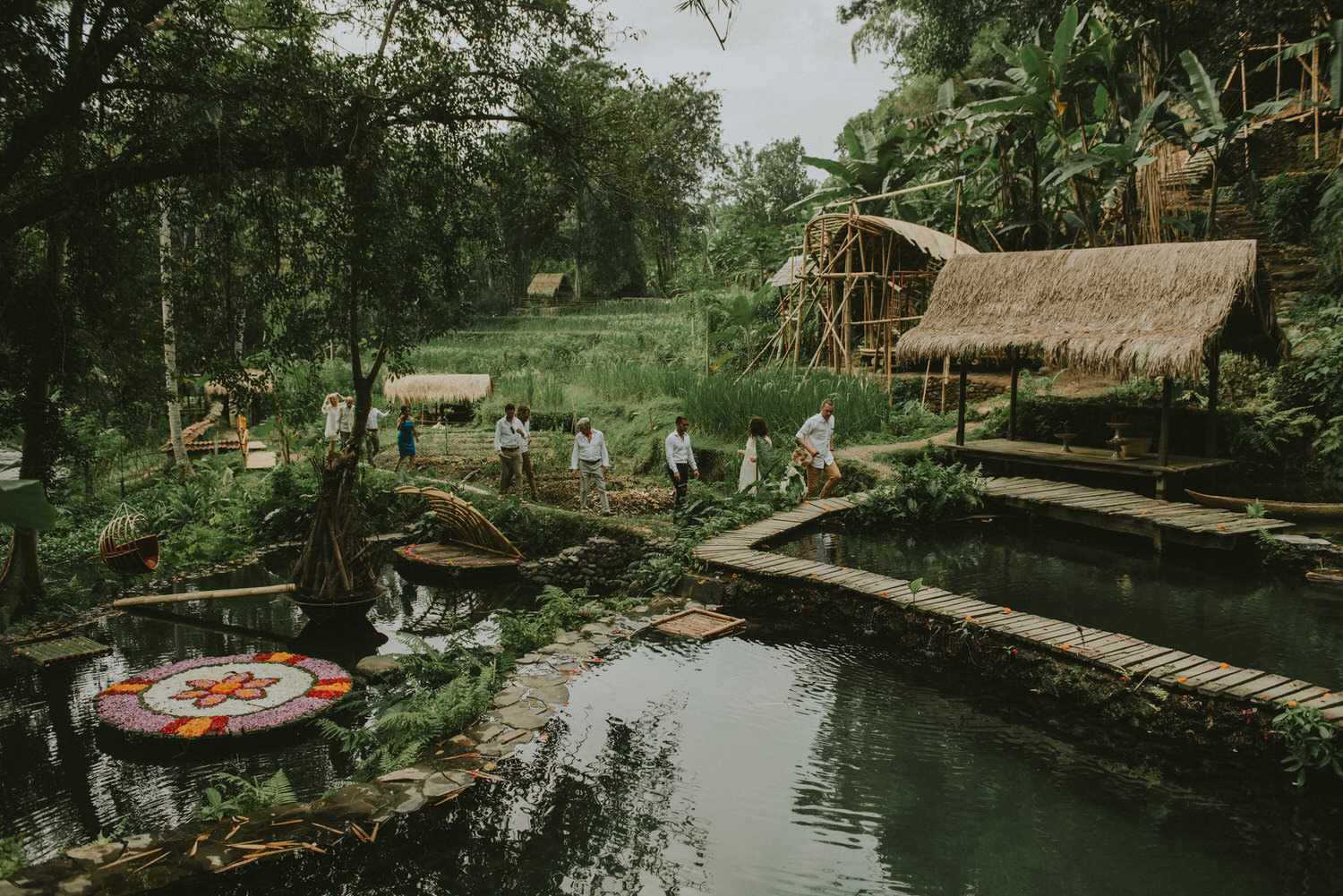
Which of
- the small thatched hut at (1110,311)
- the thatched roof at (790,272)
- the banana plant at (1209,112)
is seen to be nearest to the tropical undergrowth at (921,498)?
the small thatched hut at (1110,311)

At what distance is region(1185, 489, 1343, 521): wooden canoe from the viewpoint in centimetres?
855

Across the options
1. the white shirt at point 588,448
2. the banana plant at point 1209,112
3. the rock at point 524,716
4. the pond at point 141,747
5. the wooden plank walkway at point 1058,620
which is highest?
the banana plant at point 1209,112

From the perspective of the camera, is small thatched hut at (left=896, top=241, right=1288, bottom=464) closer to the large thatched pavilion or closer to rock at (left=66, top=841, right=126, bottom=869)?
the large thatched pavilion

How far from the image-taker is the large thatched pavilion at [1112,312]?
8.87 m

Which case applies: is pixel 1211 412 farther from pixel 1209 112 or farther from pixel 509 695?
→ pixel 509 695

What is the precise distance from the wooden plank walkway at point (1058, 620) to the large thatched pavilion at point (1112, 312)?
1.66 m

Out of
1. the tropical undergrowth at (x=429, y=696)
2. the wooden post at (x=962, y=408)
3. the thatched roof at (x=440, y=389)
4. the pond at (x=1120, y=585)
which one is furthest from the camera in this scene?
the thatched roof at (x=440, y=389)

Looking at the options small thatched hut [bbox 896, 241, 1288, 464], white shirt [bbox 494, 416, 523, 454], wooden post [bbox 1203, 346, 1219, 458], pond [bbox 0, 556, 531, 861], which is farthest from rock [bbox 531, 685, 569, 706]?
wooden post [bbox 1203, 346, 1219, 458]

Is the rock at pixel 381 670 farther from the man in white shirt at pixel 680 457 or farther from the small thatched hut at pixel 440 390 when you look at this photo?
the small thatched hut at pixel 440 390

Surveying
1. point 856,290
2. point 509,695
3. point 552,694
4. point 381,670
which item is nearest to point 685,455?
point 381,670

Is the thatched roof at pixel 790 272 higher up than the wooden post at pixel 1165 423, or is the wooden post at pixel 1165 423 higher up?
the thatched roof at pixel 790 272

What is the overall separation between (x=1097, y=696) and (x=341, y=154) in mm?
6792

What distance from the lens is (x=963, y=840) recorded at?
404cm

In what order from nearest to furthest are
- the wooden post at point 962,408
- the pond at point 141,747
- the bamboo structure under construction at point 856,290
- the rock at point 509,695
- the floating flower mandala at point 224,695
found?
the pond at point 141,747, the floating flower mandala at point 224,695, the rock at point 509,695, the wooden post at point 962,408, the bamboo structure under construction at point 856,290
